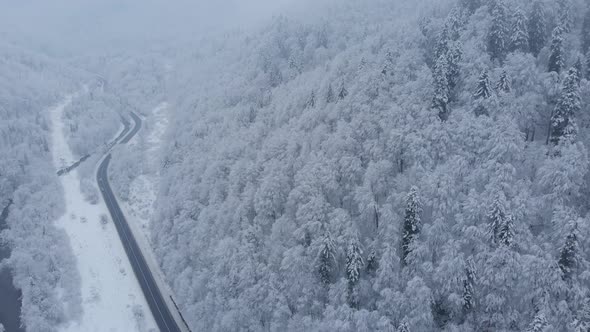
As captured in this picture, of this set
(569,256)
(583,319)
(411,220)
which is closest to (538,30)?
(411,220)

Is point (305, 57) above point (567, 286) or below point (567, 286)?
above

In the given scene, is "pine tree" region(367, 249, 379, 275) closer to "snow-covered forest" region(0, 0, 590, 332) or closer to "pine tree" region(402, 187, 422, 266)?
"snow-covered forest" region(0, 0, 590, 332)

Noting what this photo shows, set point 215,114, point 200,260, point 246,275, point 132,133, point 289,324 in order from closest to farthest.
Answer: point 289,324 → point 246,275 → point 200,260 → point 215,114 → point 132,133

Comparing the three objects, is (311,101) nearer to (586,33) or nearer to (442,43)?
(442,43)

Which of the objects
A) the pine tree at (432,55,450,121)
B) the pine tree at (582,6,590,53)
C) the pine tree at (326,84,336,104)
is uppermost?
the pine tree at (582,6,590,53)

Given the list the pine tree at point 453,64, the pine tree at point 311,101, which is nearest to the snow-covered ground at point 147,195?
the pine tree at point 311,101

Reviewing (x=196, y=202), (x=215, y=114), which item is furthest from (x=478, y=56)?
(x=215, y=114)

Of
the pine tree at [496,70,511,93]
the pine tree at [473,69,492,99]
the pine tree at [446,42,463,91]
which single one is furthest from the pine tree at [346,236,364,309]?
the pine tree at [446,42,463,91]

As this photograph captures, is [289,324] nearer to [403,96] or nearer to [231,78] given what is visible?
[403,96]
